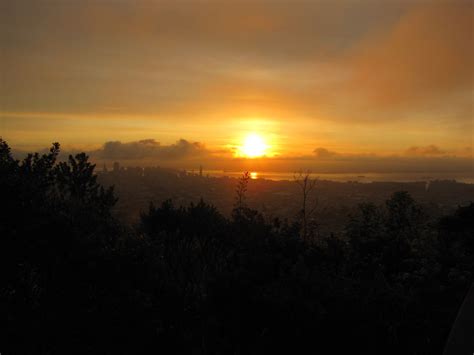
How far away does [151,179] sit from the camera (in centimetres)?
5547

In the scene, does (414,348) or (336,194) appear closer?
(414,348)

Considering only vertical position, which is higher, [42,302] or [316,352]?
[42,302]

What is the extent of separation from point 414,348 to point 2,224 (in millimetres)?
7953

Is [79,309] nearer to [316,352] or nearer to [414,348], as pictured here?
[316,352]

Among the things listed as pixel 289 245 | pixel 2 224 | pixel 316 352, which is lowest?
pixel 316 352

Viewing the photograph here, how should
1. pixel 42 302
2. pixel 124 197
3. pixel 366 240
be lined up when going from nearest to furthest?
1. pixel 42 302
2. pixel 366 240
3. pixel 124 197

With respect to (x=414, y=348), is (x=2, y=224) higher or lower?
higher

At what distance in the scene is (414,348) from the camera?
6867 millimetres

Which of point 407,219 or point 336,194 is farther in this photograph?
point 336,194

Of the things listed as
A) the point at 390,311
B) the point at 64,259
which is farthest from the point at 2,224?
the point at 390,311

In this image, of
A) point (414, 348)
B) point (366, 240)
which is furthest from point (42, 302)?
point (366, 240)

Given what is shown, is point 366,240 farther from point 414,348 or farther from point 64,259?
point 64,259

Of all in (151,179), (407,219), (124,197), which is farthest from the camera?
(151,179)

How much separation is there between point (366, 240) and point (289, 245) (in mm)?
4229
